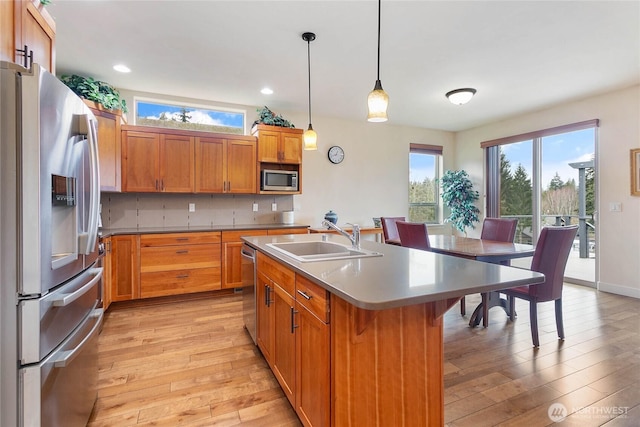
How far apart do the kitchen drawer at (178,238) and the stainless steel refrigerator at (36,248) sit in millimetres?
2386

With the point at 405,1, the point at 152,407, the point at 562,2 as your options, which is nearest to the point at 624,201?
the point at 562,2

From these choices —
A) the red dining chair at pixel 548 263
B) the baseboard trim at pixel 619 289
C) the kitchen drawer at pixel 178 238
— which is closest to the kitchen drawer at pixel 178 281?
the kitchen drawer at pixel 178 238

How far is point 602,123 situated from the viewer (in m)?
4.16

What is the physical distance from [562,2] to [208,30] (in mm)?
2824

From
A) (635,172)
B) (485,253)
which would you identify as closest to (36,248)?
(485,253)

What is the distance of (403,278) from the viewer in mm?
1324

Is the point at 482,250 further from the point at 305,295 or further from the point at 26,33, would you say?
the point at 26,33

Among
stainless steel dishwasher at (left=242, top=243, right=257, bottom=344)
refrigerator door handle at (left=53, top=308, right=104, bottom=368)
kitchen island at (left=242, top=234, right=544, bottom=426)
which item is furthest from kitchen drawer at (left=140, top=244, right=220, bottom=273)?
kitchen island at (left=242, top=234, right=544, bottom=426)

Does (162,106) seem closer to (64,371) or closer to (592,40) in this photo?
(64,371)

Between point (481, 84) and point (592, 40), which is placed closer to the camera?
point (592, 40)

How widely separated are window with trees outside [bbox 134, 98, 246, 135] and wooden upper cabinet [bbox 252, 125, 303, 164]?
0.48 m

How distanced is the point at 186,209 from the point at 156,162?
77 cm

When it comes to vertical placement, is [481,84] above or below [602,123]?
above

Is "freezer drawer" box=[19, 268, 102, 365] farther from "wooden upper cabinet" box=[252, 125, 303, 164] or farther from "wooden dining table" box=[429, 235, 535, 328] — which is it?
"wooden upper cabinet" box=[252, 125, 303, 164]
